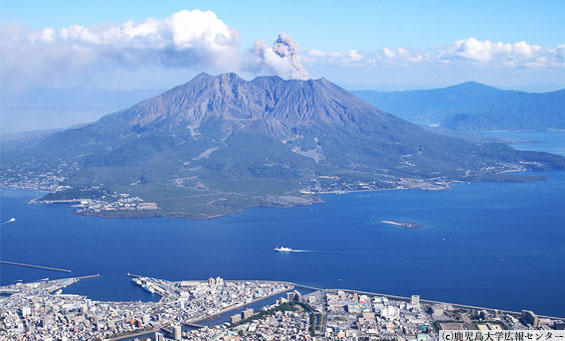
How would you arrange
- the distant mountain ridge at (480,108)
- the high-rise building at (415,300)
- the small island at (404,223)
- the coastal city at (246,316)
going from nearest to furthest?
the coastal city at (246,316) → the high-rise building at (415,300) → the small island at (404,223) → the distant mountain ridge at (480,108)

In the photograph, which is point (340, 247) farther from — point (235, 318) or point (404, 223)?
point (235, 318)

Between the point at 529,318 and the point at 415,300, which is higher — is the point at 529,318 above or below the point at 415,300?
below

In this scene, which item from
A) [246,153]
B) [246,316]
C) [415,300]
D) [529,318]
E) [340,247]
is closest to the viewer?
[529,318]

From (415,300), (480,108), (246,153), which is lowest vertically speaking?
(415,300)

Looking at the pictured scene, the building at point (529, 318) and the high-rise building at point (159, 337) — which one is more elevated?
the high-rise building at point (159, 337)

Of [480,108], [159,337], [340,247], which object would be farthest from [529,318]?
[480,108]

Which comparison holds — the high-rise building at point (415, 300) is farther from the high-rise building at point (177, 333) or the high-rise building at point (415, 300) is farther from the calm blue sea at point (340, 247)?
the high-rise building at point (177, 333)

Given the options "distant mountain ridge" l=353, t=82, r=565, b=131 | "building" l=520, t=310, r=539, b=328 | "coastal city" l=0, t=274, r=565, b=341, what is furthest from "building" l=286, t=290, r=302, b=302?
"distant mountain ridge" l=353, t=82, r=565, b=131

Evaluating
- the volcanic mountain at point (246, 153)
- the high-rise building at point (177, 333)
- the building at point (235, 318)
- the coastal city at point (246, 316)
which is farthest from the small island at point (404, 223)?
the high-rise building at point (177, 333)
